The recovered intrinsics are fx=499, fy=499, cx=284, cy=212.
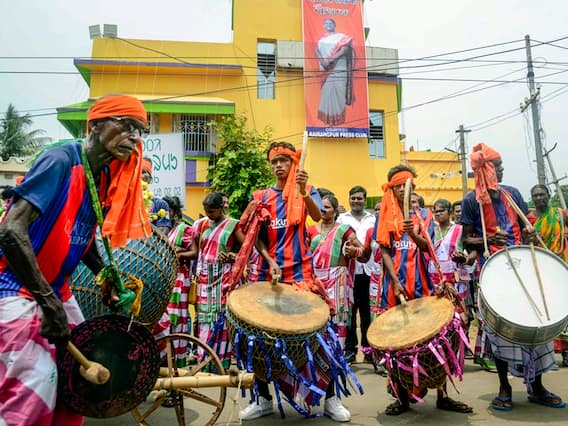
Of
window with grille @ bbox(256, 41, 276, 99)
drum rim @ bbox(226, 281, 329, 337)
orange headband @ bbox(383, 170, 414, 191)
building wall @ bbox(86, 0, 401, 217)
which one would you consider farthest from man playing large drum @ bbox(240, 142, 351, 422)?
window with grille @ bbox(256, 41, 276, 99)

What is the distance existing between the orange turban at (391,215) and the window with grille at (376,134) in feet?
50.3

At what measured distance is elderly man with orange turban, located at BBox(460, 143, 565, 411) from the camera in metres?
4.20

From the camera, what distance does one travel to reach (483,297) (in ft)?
12.6

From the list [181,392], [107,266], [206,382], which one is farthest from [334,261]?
[107,266]

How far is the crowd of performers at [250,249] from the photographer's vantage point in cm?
205

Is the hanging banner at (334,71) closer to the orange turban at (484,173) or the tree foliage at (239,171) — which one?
the tree foliage at (239,171)

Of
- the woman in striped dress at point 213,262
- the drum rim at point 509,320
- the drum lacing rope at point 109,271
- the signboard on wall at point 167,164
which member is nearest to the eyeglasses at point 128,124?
the drum lacing rope at point 109,271

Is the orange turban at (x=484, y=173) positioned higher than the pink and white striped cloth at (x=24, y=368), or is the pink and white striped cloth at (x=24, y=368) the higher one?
the orange turban at (x=484, y=173)

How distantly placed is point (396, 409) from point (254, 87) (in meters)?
16.0

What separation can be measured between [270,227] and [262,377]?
123cm

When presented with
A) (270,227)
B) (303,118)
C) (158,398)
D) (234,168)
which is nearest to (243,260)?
(270,227)

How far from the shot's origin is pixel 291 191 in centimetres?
421

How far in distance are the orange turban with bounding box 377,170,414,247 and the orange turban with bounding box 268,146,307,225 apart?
31.1 inches

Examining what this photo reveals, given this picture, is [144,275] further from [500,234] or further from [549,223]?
[549,223]
